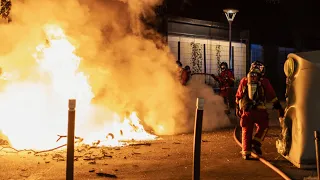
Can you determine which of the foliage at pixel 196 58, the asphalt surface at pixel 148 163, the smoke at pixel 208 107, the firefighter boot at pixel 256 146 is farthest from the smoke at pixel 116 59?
the foliage at pixel 196 58

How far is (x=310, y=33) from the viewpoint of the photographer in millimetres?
26844

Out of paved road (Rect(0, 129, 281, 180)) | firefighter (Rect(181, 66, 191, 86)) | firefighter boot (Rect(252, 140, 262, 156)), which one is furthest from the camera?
firefighter (Rect(181, 66, 191, 86))

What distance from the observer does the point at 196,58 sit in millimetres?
18562

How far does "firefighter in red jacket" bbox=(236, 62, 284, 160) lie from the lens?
7.66 metres

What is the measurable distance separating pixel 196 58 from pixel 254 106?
1100cm

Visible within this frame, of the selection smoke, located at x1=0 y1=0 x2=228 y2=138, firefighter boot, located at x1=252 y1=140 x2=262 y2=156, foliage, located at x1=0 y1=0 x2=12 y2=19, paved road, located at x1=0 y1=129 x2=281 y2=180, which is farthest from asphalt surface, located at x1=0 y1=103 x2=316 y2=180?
foliage, located at x1=0 y1=0 x2=12 y2=19

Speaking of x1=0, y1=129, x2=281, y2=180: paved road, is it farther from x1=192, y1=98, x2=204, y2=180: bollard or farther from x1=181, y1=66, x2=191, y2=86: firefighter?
x1=181, y1=66, x2=191, y2=86: firefighter

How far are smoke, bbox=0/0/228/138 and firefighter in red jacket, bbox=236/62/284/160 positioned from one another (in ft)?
10.7

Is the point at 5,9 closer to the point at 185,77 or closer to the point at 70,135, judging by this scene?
the point at 185,77

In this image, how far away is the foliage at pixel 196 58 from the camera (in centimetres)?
1839

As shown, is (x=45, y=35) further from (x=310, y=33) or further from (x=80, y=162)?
(x=310, y=33)

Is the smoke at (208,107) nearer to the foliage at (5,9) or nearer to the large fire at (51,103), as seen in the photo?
the large fire at (51,103)

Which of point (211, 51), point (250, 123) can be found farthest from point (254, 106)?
point (211, 51)

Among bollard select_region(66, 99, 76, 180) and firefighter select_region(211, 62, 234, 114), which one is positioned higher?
firefighter select_region(211, 62, 234, 114)
